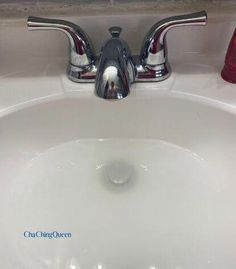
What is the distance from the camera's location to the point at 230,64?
55cm

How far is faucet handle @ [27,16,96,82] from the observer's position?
510mm

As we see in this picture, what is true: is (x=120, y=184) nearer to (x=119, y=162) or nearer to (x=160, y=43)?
(x=119, y=162)

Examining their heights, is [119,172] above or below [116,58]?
below

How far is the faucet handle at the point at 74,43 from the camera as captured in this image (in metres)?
Answer: 0.51

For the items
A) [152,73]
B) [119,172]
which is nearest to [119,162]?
[119,172]

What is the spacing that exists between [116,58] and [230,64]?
0.17 m

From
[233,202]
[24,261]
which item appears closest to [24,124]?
[24,261]

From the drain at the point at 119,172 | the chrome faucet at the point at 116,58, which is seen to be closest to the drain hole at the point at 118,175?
the drain at the point at 119,172

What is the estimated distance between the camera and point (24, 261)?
0.48 metres

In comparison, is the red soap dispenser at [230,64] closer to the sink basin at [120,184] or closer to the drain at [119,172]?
the sink basin at [120,184]

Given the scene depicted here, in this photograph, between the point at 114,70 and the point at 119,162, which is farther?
the point at 119,162

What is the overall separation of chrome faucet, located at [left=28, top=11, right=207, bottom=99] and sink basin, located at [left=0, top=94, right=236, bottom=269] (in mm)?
41

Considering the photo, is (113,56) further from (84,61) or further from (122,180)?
(122,180)

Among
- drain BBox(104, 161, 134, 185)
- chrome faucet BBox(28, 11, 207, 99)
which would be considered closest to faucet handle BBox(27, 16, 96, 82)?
chrome faucet BBox(28, 11, 207, 99)
